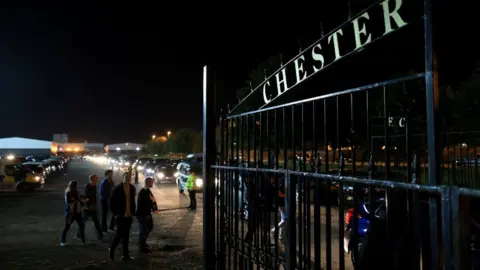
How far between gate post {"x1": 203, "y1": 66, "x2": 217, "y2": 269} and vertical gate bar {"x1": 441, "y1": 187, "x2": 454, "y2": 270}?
3577mm

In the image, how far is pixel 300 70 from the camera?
13.5ft

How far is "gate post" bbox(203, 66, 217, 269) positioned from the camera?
5590 millimetres

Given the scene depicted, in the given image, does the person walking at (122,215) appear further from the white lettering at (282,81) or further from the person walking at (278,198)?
the white lettering at (282,81)

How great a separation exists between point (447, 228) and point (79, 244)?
10348 mm

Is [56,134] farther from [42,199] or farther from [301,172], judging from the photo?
[301,172]

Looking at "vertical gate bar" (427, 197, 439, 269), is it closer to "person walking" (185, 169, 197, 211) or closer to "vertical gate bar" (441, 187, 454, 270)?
"vertical gate bar" (441, 187, 454, 270)

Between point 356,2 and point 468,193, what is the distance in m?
1.80

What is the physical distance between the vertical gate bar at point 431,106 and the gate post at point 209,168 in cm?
345

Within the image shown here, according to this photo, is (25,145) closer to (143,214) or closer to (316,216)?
(143,214)

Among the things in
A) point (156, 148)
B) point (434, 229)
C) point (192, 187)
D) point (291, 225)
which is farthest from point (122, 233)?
point (156, 148)

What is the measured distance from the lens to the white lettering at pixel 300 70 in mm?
4059

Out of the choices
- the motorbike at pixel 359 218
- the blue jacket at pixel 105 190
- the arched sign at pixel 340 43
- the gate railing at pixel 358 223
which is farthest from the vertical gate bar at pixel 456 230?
the blue jacket at pixel 105 190

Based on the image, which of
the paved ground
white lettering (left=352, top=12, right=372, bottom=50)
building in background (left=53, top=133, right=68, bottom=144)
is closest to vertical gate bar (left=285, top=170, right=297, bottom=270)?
Answer: white lettering (left=352, top=12, right=372, bottom=50)

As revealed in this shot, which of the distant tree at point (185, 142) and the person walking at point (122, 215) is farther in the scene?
the distant tree at point (185, 142)
